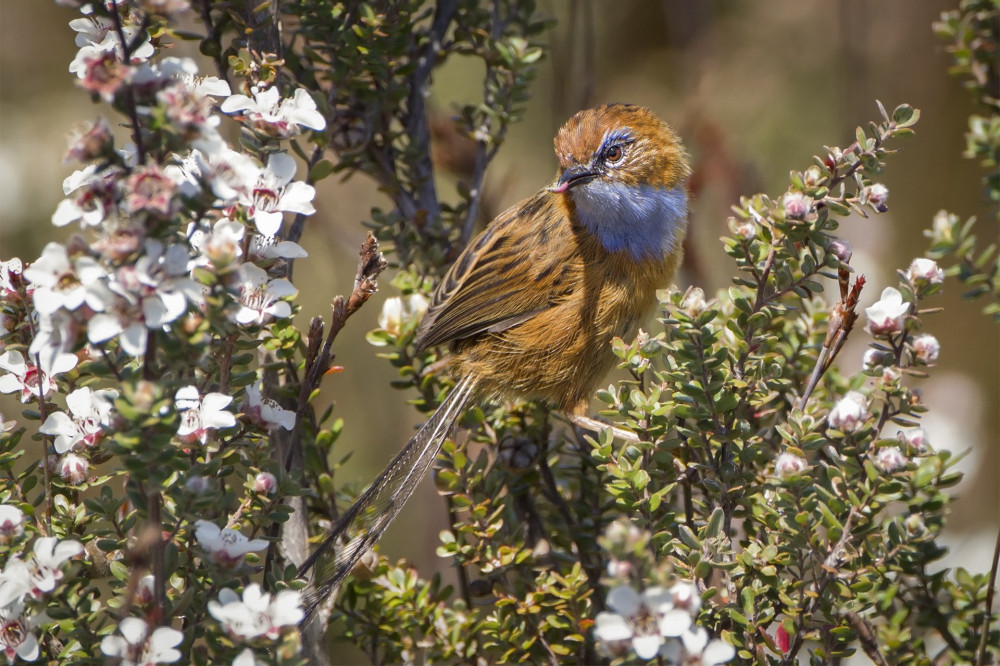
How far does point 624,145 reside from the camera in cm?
370

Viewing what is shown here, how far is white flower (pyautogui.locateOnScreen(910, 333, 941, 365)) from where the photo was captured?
2076mm

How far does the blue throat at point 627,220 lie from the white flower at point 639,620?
7.48ft

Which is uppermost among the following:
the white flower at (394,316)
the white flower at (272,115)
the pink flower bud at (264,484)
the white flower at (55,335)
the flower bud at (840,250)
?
the flower bud at (840,250)

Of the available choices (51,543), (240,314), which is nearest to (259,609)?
(51,543)

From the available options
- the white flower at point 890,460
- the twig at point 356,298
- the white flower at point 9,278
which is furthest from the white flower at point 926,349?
the white flower at point 9,278

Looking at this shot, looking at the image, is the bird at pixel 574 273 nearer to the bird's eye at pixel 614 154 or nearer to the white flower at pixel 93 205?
the bird's eye at pixel 614 154

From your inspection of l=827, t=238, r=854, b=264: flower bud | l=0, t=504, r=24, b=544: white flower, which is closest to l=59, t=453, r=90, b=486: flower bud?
l=0, t=504, r=24, b=544: white flower

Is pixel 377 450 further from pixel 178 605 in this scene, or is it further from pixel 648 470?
pixel 178 605

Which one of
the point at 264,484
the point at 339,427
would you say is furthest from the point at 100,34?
the point at 339,427

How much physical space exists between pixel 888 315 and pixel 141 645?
1734mm

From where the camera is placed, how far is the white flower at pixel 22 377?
218cm

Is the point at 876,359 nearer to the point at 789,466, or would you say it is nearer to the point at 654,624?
the point at 789,466

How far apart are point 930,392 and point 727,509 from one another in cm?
249

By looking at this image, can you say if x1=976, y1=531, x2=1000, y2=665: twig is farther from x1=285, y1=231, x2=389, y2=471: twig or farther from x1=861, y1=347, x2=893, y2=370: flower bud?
x1=285, y1=231, x2=389, y2=471: twig
